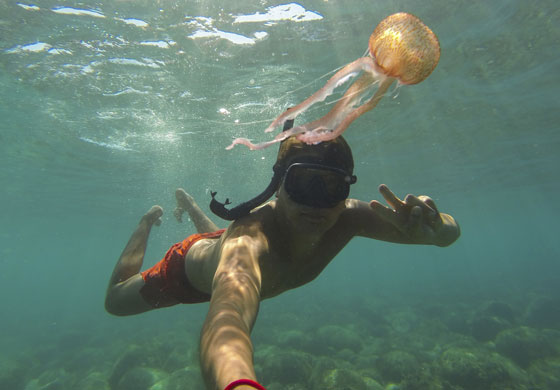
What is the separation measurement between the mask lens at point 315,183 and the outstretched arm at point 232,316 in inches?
24.5

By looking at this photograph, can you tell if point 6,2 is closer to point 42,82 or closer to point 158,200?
point 42,82

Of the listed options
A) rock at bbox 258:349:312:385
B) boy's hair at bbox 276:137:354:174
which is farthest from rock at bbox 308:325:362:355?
boy's hair at bbox 276:137:354:174

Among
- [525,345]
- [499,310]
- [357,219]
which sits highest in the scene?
[357,219]

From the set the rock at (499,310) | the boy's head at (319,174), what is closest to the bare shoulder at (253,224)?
the boy's head at (319,174)

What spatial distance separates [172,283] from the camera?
4.00 metres

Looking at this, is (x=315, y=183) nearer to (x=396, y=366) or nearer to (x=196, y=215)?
(x=196, y=215)

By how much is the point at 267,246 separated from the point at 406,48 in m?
2.00

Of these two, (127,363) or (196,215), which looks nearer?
(196,215)

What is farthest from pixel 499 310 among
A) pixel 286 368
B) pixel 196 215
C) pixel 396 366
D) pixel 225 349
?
pixel 225 349

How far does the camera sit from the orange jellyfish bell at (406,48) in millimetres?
1819

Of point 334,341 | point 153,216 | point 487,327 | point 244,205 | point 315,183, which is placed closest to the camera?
point 315,183

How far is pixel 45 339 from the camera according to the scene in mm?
28203

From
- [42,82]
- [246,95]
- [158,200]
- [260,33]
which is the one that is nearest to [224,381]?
[260,33]

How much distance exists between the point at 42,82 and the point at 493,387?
20.4 meters
